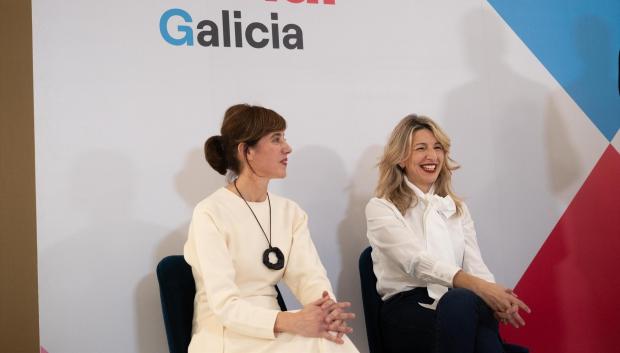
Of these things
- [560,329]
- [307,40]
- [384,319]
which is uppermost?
[307,40]

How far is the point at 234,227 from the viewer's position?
2502mm

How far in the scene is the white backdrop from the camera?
2949 millimetres

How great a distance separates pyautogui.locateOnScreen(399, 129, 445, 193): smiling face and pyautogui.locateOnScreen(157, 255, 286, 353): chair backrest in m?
1.13

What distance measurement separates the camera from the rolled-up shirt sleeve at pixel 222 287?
88.6 inches

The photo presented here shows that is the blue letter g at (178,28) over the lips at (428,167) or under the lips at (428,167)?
over

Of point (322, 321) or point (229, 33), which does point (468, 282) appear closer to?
point (322, 321)

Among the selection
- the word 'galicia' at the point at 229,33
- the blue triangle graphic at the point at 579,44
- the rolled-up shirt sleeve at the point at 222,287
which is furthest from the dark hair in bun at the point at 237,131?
the blue triangle graphic at the point at 579,44

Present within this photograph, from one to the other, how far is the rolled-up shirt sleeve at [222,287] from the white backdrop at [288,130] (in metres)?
0.73

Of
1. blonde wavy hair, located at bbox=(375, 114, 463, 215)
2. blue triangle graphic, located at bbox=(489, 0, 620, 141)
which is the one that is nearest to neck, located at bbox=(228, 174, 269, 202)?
blonde wavy hair, located at bbox=(375, 114, 463, 215)

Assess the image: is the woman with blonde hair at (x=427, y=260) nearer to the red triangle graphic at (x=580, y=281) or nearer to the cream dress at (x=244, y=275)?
the cream dress at (x=244, y=275)

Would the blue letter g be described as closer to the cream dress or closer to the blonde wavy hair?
the cream dress

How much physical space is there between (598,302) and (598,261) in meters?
0.23

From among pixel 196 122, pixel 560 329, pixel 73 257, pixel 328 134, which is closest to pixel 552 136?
pixel 560 329

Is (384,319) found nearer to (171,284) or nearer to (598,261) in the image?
(171,284)
